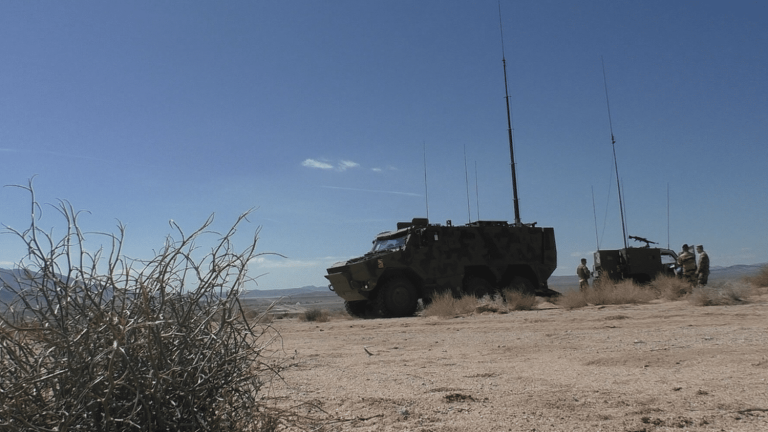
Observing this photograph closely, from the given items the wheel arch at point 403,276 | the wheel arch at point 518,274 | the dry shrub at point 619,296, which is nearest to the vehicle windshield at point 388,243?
the wheel arch at point 403,276

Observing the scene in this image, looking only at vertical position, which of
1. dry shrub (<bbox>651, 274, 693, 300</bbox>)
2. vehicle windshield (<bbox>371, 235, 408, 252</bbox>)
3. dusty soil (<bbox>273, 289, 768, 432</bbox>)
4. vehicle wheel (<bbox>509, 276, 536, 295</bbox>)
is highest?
vehicle windshield (<bbox>371, 235, 408, 252</bbox>)

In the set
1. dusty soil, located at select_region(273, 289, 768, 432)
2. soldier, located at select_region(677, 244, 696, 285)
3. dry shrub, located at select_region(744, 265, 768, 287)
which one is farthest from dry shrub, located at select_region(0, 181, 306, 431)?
dry shrub, located at select_region(744, 265, 768, 287)

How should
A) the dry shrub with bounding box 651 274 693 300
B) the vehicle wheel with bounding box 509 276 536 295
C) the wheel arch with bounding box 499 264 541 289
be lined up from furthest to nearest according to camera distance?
the wheel arch with bounding box 499 264 541 289, the vehicle wheel with bounding box 509 276 536 295, the dry shrub with bounding box 651 274 693 300

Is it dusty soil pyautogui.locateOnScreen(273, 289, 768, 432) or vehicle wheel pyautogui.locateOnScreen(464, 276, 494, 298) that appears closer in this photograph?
dusty soil pyautogui.locateOnScreen(273, 289, 768, 432)

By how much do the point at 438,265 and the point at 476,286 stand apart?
1.26m

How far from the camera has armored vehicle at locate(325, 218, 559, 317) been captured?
12.8 meters

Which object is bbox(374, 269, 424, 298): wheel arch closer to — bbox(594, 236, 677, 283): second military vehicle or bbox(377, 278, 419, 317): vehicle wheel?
bbox(377, 278, 419, 317): vehicle wheel

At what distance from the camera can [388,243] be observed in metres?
13.7

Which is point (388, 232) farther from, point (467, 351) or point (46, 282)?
point (46, 282)

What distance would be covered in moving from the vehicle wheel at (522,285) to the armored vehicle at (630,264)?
11.8ft

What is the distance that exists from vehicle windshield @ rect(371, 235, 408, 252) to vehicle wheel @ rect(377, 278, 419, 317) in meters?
0.83

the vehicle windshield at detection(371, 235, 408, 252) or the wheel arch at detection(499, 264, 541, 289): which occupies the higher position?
the vehicle windshield at detection(371, 235, 408, 252)

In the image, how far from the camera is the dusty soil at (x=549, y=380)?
2.95 metres

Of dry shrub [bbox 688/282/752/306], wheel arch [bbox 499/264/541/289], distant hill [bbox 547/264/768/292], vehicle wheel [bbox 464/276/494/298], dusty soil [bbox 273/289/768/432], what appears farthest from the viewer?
distant hill [bbox 547/264/768/292]
